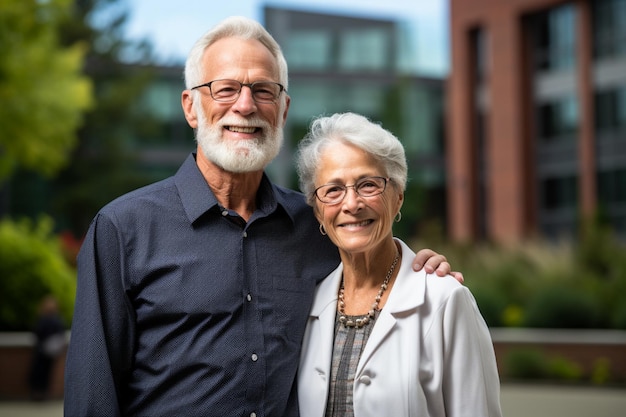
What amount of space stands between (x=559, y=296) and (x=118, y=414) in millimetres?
13155

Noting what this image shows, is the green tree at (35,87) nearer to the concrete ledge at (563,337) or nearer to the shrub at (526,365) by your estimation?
the concrete ledge at (563,337)

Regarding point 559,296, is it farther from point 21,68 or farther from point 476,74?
point 476,74

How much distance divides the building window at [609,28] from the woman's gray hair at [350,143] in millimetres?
31943

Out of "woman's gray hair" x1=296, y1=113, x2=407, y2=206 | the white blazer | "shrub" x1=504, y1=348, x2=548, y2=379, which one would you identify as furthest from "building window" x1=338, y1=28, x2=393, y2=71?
the white blazer

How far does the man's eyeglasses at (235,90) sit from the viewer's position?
3.75m

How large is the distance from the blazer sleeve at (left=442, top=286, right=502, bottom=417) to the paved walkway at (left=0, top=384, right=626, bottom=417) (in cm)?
809

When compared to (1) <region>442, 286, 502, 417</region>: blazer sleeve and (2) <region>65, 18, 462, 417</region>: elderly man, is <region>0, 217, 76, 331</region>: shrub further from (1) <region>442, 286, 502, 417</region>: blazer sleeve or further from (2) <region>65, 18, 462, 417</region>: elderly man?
(1) <region>442, 286, 502, 417</region>: blazer sleeve

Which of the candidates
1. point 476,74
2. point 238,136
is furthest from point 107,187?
point 238,136

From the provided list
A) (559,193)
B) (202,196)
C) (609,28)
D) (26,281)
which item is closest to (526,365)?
(26,281)

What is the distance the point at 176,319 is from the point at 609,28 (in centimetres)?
3305

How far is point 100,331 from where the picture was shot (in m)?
3.39

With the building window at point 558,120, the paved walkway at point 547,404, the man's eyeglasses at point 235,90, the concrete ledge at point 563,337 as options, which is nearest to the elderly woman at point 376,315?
the man's eyeglasses at point 235,90

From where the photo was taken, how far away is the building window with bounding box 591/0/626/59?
33.2 meters

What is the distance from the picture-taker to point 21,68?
18906 mm
